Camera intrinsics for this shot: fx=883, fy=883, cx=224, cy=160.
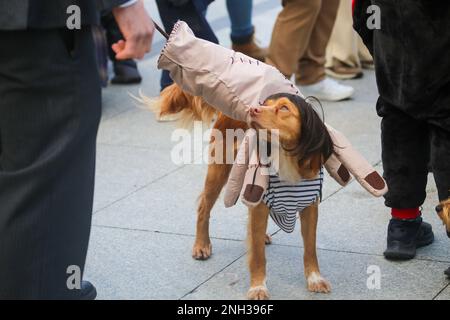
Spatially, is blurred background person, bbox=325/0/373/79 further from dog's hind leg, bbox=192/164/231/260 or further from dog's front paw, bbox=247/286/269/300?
dog's front paw, bbox=247/286/269/300

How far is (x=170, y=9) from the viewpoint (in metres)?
6.17

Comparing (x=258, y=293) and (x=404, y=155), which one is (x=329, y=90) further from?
(x=258, y=293)

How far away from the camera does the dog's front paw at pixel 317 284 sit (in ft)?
12.8

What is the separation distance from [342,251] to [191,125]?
0.98 m

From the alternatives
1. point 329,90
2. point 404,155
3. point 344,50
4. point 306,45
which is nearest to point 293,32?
point 306,45

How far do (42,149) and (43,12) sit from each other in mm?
476

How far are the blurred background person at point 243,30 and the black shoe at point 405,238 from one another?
3.52m

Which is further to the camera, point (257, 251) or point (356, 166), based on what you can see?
point (257, 251)

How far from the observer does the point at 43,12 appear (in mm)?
2963

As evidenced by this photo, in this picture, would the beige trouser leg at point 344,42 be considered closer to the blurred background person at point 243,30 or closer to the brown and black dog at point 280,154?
the blurred background person at point 243,30

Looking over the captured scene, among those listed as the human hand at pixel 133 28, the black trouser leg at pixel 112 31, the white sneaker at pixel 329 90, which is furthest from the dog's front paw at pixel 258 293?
the black trouser leg at pixel 112 31

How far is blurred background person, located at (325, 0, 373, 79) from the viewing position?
771 centimetres
